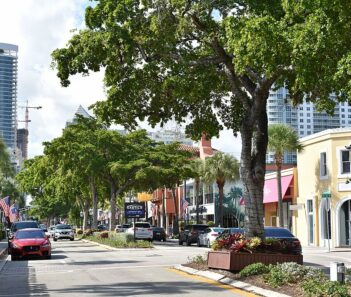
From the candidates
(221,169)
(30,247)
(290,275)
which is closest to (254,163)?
(290,275)

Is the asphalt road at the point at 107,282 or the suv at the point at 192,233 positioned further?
the suv at the point at 192,233

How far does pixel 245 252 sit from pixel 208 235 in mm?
25145

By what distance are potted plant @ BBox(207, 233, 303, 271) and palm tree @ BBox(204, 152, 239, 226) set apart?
38.0 m

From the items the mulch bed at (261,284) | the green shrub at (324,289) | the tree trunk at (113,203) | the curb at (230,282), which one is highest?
the tree trunk at (113,203)

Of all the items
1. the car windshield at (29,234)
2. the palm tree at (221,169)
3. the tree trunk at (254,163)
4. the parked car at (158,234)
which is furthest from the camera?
the parked car at (158,234)

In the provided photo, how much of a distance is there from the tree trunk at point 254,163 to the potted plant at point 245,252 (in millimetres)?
634

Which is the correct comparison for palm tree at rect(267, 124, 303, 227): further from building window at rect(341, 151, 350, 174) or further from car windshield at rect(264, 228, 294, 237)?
car windshield at rect(264, 228, 294, 237)

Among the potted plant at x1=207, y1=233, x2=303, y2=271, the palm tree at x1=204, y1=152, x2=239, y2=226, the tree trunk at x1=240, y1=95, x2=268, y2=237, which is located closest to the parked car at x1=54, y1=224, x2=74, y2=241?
the palm tree at x1=204, y1=152, x2=239, y2=226

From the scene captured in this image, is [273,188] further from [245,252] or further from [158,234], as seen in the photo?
[245,252]

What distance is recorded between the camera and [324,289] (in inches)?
455

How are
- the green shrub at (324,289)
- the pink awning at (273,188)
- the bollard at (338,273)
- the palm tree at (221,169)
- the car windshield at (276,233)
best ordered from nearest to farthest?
1. the green shrub at (324,289)
2. the bollard at (338,273)
3. the car windshield at (276,233)
4. the pink awning at (273,188)
5. the palm tree at (221,169)

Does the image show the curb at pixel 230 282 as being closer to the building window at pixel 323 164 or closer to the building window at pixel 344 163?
the building window at pixel 344 163

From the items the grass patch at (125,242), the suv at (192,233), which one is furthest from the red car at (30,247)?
the suv at (192,233)

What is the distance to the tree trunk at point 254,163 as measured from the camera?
59.6ft
